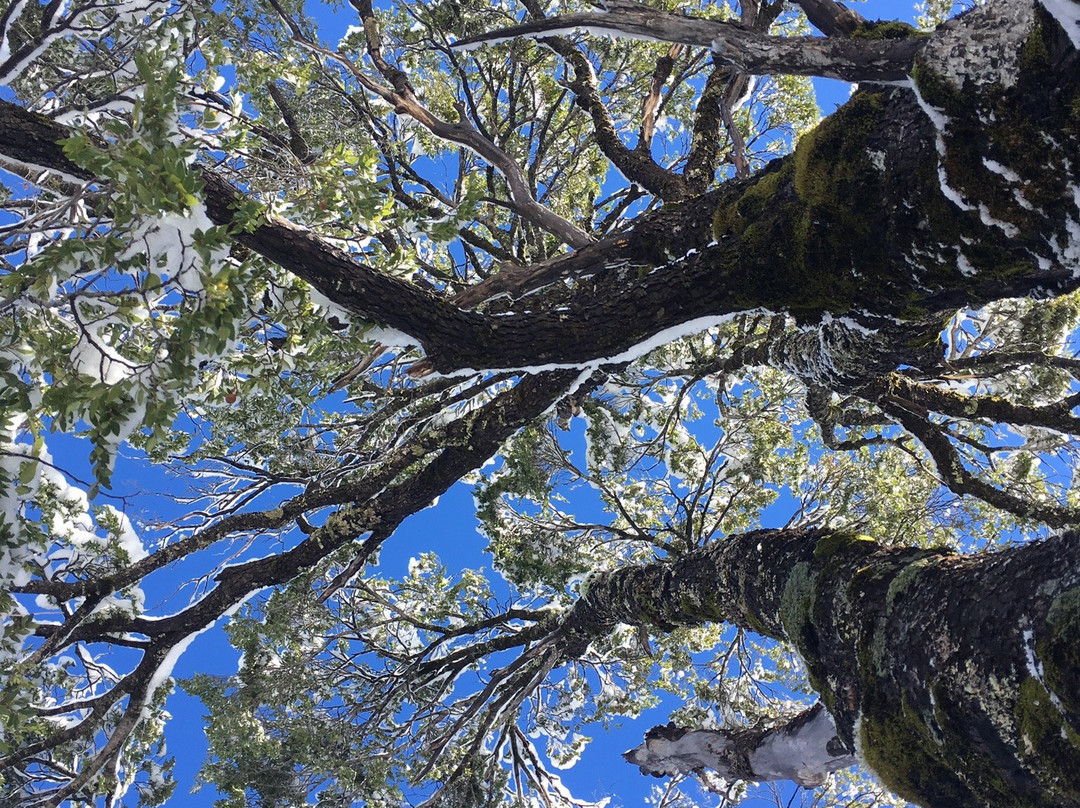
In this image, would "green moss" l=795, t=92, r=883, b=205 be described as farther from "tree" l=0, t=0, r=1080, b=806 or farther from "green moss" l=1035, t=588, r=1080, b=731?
"green moss" l=1035, t=588, r=1080, b=731

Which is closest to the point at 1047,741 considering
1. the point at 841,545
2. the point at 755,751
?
the point at 841,545

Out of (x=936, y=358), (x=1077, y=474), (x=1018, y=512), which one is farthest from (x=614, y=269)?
(x=1077, y=474)

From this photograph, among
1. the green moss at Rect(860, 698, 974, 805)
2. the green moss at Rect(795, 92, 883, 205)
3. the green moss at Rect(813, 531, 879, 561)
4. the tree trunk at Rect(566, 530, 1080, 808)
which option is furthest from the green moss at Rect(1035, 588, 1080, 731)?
the green moss at Rect(795, 92, 883, 205)

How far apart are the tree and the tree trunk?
15 mm

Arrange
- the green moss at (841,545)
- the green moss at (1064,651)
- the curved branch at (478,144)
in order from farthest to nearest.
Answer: the curved branch at (478,144)
the green moss at (841,545)
the green moss at (1064,651)

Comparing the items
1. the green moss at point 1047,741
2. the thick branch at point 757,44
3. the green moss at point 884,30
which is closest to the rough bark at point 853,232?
the thick branch at point 757,44

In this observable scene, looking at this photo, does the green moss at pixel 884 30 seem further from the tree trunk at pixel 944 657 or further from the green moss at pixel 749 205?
the tree trunk at pixel 944 657

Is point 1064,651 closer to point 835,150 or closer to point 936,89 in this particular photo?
point 936,89

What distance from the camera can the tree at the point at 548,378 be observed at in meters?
2.31

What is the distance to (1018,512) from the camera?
17.8 ft

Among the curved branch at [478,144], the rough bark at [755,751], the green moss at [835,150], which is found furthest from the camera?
the curved branch at [478,144]

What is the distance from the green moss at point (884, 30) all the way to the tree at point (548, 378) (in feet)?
0.07

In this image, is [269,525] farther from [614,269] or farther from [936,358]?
[936,358]

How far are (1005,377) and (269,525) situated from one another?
6564mm
